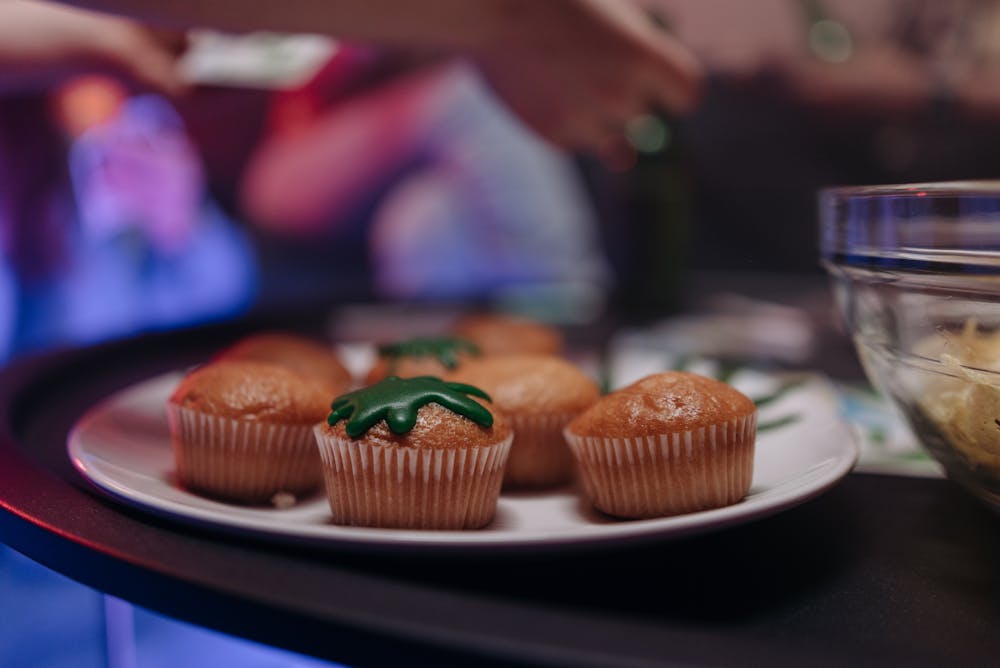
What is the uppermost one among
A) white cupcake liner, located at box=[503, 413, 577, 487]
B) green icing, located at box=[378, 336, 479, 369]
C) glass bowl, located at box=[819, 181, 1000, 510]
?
glass bowl, located at box=[819, 181, 1000, 510]

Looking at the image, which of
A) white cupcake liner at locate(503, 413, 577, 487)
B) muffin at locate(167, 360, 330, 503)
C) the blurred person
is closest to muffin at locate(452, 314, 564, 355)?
white cupcake liner at locate(503, 413, 577, 487)

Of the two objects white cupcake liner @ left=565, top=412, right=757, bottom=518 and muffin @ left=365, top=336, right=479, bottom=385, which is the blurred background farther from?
white cupcake liner @ left=565, top=412, right=757, bottom=518

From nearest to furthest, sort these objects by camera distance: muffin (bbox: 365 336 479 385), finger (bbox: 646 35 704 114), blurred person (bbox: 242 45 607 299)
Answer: muffin (bbox: 365 336 479 385), finger (bbox: 646 35 704 114), blurred person (bbox: 242 45 607 299)

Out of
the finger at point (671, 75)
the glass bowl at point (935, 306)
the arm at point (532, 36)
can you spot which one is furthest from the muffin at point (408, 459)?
the finger at point (671, 75)

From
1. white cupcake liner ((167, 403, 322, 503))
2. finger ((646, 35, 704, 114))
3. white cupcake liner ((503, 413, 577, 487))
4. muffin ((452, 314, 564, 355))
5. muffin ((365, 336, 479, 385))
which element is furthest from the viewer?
muffin ((452, 314, 564, 355))

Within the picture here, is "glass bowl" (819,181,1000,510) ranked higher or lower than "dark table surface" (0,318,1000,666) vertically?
higher

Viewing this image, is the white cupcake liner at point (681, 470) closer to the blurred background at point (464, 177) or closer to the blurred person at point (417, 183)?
the blurred background at point (464, 177)

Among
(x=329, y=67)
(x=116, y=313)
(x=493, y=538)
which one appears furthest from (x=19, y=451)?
(x=329, y=67)

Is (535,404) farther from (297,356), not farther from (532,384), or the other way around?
(297,356)
